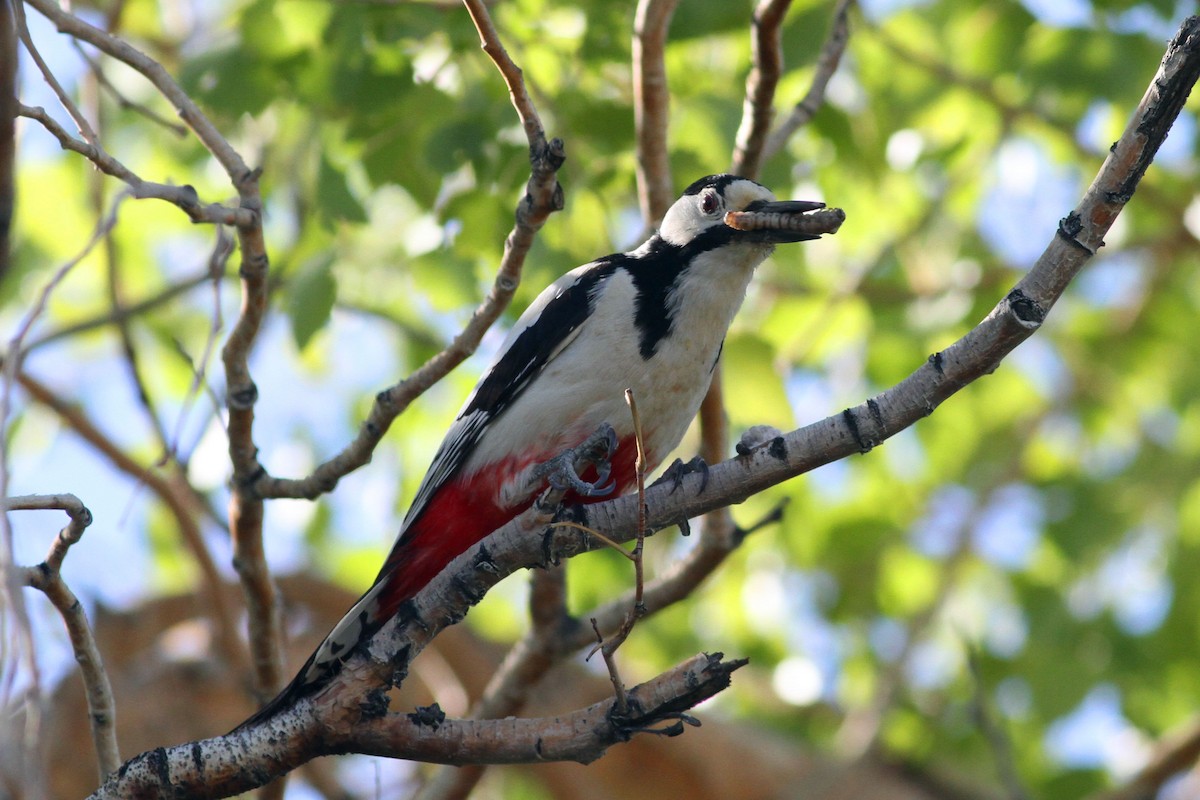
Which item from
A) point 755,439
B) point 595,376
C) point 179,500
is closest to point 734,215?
point 595,376

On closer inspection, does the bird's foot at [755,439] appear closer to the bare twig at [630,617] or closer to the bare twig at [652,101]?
the bare twig at [630,617]

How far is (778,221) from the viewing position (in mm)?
3449

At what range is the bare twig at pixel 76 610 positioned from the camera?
2.45 m

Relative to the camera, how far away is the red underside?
3.60 meters

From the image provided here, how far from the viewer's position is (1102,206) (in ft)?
7.59

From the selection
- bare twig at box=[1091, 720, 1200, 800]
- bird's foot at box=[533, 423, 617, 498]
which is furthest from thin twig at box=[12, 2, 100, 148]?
bare twig at box=[1091, 720, 1200, 800]

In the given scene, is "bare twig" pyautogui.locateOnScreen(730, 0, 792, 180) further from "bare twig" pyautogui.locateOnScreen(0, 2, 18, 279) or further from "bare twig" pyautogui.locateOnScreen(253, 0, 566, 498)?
"bare twig" pyautogui.locateOnScreen(0, 2, 18, 279)

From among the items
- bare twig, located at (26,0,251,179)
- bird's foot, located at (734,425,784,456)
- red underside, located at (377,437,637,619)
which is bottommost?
bird's foot, located at (734,425,784,456)

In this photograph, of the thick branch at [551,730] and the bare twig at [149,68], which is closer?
the thick branch at [551,730]

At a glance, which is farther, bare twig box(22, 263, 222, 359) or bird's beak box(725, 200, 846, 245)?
bare twig box(22, 263, 222, 359)

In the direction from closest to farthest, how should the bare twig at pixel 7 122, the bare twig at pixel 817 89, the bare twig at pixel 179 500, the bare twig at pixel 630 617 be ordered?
the bare twig at pixel 7 122 → the bare twig at pixel 630 617 → the bare twig at pixel 817 89 → the bare twig at pixel 179 500

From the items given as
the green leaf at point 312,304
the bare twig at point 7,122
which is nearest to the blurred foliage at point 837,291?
the green leaf at point 312,304

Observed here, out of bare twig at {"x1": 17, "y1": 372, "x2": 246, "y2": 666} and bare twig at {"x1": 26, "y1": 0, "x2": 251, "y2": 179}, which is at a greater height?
bare twig at {"x1": 17, "y1": 372, "x2": 246, "y2": 666}

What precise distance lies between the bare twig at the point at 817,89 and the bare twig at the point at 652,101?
13.6 inches
